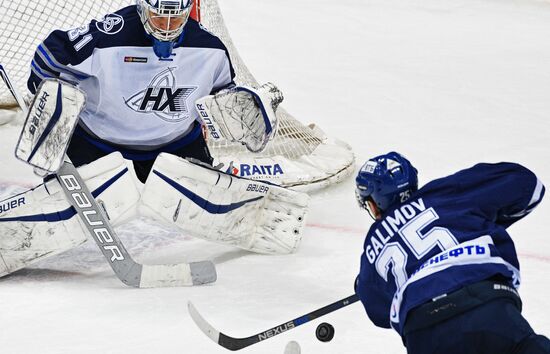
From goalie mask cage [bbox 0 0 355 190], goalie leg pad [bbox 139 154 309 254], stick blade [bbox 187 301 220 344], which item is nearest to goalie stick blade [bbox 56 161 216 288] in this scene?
goalie leg pad [bbox 139 154 309 254]

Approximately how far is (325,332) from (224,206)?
36.3 inches

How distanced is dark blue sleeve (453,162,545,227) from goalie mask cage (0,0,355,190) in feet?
5.80

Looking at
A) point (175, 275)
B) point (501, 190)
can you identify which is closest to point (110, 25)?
point (175, 275)

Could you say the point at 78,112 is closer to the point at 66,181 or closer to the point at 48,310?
the point at 66,181

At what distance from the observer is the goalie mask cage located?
4422mm

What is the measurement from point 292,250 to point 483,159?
132 centimetres

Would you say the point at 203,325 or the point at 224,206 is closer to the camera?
the point at 203,325

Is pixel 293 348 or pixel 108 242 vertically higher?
A: pixel 293 348

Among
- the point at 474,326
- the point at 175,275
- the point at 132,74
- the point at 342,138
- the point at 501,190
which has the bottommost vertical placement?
the point at 342,138

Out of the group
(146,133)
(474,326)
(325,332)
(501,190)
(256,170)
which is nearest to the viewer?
(474,326)

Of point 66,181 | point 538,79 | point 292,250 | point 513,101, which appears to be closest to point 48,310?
point 66,181

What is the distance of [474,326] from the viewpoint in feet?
7.72

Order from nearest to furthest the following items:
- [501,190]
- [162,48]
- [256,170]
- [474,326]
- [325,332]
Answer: [474,326]
[501,190]
[325,332]
[162,48]
[256,170]

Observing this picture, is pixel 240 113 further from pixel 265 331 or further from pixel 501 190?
pixel 501 190
